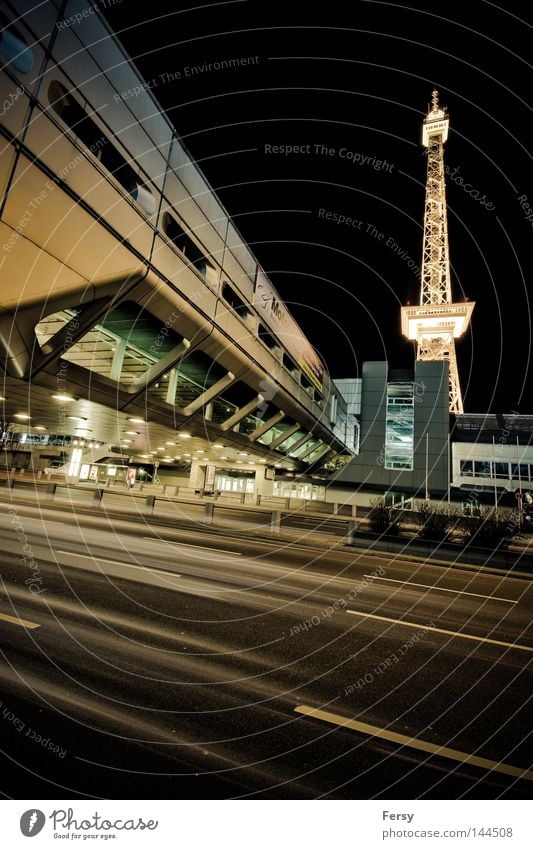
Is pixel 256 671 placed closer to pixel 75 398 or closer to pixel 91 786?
pixel 91 786

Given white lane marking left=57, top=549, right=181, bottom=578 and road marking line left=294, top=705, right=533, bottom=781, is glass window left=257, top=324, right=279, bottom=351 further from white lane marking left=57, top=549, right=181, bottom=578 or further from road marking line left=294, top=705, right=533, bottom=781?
road marking line left=294, top=705, right=533, bottom=781

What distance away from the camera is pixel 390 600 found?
9.01 m

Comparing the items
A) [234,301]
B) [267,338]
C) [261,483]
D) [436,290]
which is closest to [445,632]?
[234,301]

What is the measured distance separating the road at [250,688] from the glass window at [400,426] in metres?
30.7

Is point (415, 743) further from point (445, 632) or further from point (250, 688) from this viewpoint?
→ point (445, 632)

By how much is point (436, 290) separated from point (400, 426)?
4459 centimetres

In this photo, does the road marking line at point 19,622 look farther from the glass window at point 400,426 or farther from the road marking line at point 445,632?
the glass window at point 400,426

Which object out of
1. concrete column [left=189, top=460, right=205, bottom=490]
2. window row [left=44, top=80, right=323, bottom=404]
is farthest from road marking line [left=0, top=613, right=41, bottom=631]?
concrete column [left=189, top=460, right=205, bottom=490]

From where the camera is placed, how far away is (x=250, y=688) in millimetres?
4359

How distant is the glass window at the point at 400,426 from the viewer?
39.3 meters

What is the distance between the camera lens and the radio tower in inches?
2603

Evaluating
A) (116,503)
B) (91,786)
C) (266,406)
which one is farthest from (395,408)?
(91,786)

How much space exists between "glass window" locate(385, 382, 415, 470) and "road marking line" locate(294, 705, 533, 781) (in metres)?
37.7

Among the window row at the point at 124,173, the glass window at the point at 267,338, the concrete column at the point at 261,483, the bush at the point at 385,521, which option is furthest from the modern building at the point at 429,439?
Result: the window row at the point at 124,173
